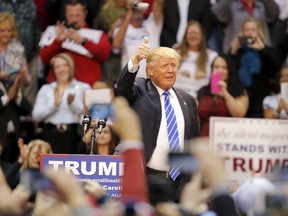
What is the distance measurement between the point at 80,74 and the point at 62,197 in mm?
8708

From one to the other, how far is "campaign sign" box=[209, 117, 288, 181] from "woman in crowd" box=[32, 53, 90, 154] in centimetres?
187

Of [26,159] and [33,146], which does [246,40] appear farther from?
[26,159]

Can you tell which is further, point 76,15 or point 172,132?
point 76,15

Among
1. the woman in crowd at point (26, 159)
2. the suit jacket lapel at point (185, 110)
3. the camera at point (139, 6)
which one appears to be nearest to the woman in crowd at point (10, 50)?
the camera at point (139, 6)

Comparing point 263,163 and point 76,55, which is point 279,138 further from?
point 76,55

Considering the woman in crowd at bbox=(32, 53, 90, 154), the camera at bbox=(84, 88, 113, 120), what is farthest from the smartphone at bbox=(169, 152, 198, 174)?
the woman in crowd at bbox=(32, 53, 90, 154)

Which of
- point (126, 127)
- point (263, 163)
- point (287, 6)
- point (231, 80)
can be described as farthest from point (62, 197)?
point (287, 6)

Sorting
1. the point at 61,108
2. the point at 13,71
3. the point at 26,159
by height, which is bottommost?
the point at 26,159

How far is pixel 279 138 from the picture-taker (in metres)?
14.1

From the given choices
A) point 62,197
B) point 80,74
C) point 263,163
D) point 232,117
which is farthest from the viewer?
point 80,74

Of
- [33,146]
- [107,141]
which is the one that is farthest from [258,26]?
[33,146]

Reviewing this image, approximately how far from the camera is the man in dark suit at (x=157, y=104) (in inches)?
451

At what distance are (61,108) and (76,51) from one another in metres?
0.96

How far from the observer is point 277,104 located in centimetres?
1537
